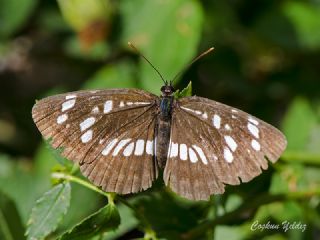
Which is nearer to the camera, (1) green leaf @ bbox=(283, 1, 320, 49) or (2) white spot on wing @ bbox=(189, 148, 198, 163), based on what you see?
(2) white spot on wing @ bbox=(189, 148, 198, 163)

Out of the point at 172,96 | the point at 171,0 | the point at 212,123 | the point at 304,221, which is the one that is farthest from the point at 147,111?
the point at 171,0

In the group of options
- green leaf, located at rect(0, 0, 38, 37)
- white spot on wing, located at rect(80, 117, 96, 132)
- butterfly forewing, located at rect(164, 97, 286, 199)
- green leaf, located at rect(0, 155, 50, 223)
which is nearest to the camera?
butterfly forewing, located at rect(164, 97, 286, 199)

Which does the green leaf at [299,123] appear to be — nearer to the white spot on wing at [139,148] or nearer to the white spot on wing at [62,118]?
the white spot on wing at [139,148]

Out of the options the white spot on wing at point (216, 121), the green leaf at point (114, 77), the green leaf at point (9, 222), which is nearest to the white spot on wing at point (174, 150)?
the white spot on wing at point (216, 121)

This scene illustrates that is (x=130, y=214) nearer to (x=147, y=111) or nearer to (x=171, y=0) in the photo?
(x=147, y=111)

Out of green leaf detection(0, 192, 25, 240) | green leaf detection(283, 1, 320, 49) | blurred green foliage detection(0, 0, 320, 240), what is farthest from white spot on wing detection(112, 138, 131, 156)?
green leaf detection(283, 1, 320, 49)

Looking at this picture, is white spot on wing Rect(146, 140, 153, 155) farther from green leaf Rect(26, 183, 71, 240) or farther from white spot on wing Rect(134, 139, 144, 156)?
green leaf Rect(26, 183, 71, 240)
